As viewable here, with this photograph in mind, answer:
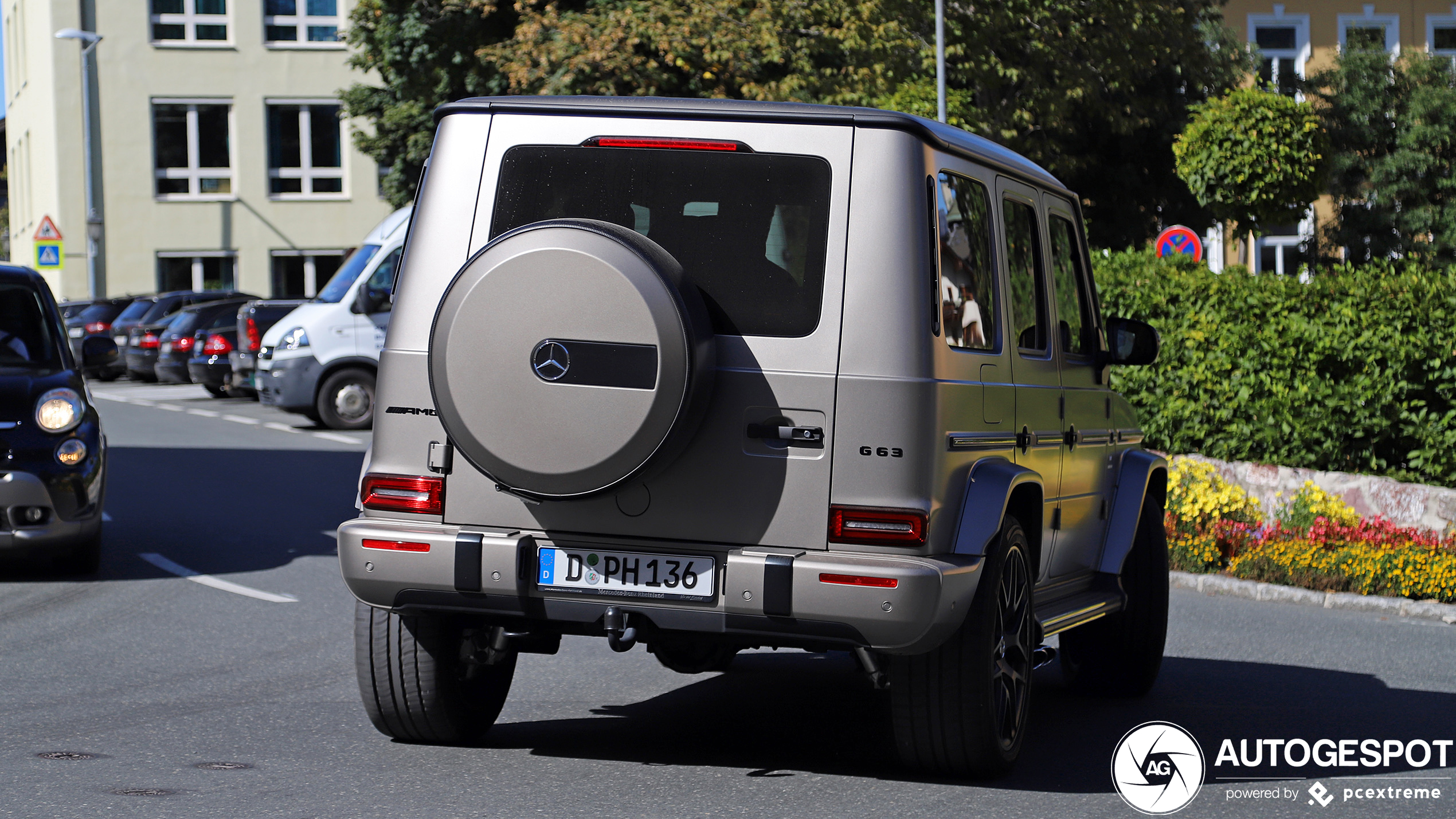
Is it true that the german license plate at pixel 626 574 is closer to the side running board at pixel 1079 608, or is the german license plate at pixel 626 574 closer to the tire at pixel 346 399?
the side running board at pixel 1079 608

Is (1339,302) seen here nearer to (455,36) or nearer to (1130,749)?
(1130,749)

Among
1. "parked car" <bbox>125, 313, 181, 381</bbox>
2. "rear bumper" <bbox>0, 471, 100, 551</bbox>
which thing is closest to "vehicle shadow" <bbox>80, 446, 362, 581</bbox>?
"rear bumper" <bbox>0, 471, 100, 551</bbox>

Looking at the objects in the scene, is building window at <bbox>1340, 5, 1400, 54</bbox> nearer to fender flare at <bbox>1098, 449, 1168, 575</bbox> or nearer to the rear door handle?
fender flare at <bbox>1098, 449, 1168, 575</bbox>

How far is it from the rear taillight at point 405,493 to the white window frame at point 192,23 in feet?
Answer: 156

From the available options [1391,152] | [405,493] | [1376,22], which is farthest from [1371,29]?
[405,493]

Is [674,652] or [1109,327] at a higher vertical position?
[1109,327]

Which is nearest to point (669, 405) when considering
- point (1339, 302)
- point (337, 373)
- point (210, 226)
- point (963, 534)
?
point (963, 534)

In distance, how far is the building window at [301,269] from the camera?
168 feet

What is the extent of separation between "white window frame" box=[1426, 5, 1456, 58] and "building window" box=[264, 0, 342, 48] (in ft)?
93.2

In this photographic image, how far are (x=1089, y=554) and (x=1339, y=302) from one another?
6.95 metres

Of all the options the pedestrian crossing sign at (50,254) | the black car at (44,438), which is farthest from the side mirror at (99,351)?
the pedestrian crossing sign at (50,254)

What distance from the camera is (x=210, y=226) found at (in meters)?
50.7

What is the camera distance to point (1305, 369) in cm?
1348

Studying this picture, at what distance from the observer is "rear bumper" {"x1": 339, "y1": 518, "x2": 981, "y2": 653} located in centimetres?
512
